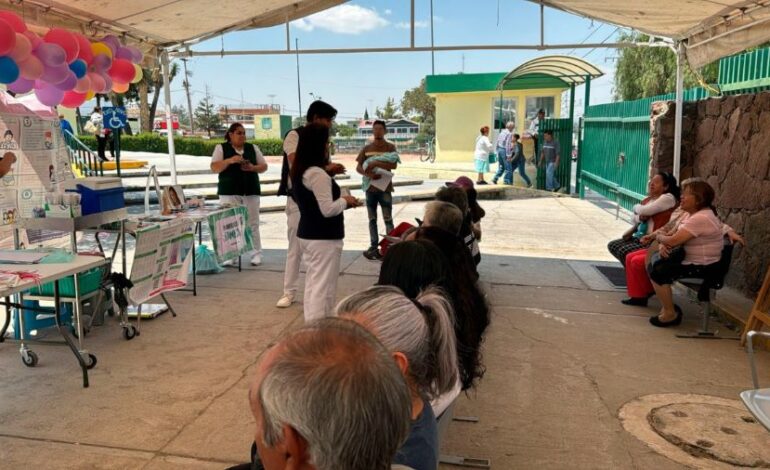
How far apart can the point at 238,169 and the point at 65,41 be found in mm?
2063

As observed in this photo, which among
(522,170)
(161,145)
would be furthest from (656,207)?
(161,145)

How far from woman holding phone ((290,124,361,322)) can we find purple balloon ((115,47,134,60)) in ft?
9.09

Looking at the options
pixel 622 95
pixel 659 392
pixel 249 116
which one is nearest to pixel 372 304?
pixel 659 392

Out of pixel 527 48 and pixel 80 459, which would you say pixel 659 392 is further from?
pixel 527 48

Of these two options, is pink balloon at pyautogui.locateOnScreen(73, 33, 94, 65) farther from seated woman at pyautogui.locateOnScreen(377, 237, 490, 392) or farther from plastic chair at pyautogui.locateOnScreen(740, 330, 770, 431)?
plastic chair at pyautogui.locateOnScreen(740, 330, 770, 431)

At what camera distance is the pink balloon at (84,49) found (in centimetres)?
505

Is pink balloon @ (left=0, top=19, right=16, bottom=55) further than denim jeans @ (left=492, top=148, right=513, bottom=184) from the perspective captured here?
No

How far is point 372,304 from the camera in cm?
152

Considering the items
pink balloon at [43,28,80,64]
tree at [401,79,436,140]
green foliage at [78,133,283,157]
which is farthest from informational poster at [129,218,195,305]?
tree at [401,79,436,140]

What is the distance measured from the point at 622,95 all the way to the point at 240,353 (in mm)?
25569

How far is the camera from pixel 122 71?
579cm

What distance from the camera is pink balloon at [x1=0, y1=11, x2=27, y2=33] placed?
4121 mm

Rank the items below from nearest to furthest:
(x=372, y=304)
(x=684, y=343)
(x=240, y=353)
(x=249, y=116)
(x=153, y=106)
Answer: (x=372, y=304) → (x=240, y=353) → (x=684, y=343) → (x=153, y=106) → (x=249, y=116)

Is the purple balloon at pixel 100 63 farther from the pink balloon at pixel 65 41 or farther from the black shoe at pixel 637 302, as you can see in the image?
the black shoe at pixel 637 302
